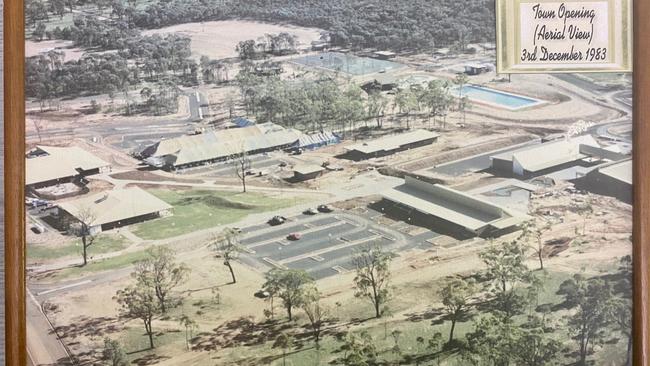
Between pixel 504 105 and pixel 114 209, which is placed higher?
pixel 504 105

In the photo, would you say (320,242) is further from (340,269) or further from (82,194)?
(82,194)

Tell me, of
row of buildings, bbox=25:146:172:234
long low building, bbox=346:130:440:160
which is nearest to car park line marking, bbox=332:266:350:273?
long low building, bbox=346:130:440:160

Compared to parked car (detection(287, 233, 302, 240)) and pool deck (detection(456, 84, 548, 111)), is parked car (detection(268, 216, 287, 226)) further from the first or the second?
pool deck (detection(456, 84, 548, 111))

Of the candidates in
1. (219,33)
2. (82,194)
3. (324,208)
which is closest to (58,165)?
(82,194)

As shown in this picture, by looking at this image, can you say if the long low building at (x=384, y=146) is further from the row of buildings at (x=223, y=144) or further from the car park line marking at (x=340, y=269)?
the car park line marking at (x=340, y=269)

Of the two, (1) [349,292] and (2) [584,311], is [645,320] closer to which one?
(2) [584,311]

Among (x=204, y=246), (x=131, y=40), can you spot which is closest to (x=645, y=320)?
(x=204, y=246)
